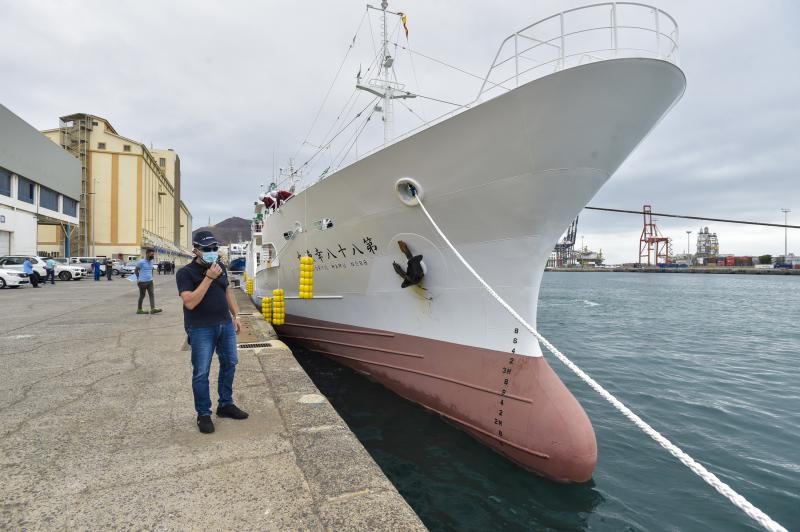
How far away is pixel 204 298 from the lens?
3082 mm

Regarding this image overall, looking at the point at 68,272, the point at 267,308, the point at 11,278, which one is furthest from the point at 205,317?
the point at 68,272

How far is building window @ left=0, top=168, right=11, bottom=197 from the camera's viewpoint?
→ 22.9 m

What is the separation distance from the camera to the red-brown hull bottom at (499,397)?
4.10 metres

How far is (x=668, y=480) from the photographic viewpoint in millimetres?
4227

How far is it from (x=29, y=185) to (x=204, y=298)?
3280 centimetres

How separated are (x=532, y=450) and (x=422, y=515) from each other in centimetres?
144

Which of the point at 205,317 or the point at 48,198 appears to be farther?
the point at 48,198

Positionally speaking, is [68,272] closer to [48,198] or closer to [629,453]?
[48,198]

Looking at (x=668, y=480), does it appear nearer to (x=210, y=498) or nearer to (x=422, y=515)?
(x=422, y=515)

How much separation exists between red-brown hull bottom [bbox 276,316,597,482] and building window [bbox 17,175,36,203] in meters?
29.7

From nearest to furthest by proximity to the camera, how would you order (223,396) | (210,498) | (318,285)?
(210,498) → (223,396) → (318,285)

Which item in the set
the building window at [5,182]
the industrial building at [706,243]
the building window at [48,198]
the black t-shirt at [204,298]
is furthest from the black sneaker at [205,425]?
the industrial building at [706,243]

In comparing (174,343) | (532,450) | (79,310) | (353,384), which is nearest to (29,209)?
(79,310)

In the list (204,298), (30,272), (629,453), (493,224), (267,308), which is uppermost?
(493,224)
